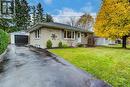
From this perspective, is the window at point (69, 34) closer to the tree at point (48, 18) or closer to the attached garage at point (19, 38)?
the attached garage at point (19, 38)

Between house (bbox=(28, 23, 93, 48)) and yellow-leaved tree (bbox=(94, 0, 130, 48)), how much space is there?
4.69 meters

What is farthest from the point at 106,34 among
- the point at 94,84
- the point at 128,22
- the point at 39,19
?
the point at 39,19

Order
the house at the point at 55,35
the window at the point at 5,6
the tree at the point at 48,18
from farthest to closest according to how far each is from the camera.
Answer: the tree at the point at 48,18 < the house at the point at 55,35 < the window at the point at 5,6

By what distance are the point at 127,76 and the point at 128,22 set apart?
708 inches

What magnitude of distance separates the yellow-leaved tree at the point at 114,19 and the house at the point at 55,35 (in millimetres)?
4689

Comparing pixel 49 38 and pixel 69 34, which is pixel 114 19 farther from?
pixel 49 38

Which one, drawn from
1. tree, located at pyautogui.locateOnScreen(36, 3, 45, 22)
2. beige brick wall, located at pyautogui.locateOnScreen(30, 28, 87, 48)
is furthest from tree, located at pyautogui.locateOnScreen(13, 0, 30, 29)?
beige brick wall, located at pyautogui.locateOnScreen(30, 28, 87, 48)

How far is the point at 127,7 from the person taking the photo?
1024 inches

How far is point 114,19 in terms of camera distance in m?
26.6

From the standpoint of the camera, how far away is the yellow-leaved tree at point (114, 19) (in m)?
26.0

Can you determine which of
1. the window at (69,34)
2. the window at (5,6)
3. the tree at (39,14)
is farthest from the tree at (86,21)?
the window at (5,6)

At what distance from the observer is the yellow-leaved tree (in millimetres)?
25969

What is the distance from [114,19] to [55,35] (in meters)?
7.50

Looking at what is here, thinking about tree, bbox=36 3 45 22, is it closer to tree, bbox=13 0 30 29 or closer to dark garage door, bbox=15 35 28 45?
tree, bbox=13 0 30 29
